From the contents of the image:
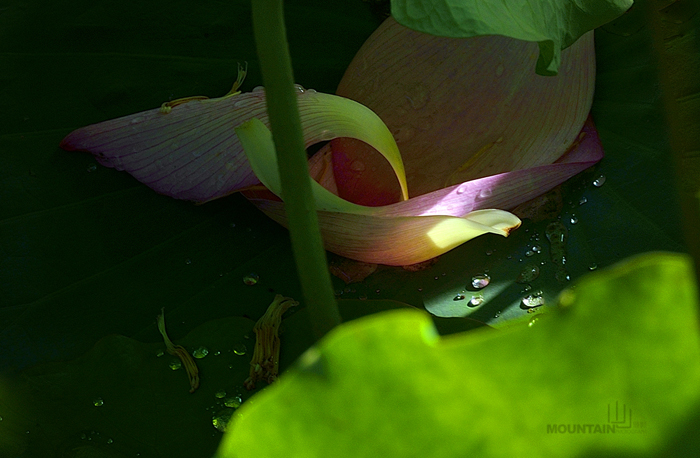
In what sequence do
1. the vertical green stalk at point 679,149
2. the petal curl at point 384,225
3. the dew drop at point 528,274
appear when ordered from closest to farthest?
the vertical green stalk at point 679,149, the petal curl at point 384,225, the dew drop at point 528,274

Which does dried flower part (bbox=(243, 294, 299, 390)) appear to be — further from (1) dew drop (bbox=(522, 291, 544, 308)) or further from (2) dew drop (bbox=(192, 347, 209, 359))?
(1) dew drop (bbox=(522, 291, 544, 308))

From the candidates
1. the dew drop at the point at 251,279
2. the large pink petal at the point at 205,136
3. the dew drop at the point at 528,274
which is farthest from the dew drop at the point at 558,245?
the dew drop at the point at 251,279

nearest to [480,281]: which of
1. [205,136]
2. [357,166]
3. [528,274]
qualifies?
[528,274]

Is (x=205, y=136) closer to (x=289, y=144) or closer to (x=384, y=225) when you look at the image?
(x=384, y=225)

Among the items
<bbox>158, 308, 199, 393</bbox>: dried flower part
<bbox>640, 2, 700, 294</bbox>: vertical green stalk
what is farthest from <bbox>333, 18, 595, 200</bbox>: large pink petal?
<bbox>640, 2, 700, 294</bbox>: vertical green stalk

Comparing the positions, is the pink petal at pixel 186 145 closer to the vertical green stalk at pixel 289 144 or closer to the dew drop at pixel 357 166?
the dew drop at pixel 357 166

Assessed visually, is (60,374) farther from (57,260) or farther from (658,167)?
(658,167)
